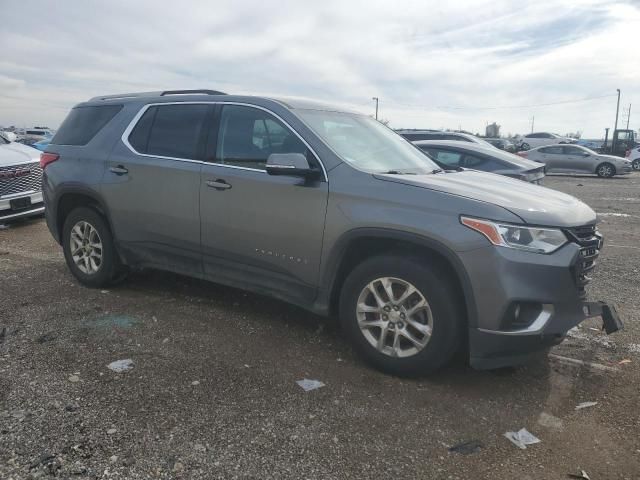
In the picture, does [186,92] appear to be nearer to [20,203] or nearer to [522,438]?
[522,438]

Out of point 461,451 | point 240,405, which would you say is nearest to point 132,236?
point 240,405

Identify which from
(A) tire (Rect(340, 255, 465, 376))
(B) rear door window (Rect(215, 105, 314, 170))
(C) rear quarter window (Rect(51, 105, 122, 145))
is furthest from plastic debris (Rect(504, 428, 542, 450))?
(C) rear quarter window (Rect(51, 105, 122, 145))

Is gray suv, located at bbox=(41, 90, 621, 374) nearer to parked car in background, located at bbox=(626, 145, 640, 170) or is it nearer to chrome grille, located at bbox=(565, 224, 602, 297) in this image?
chrome grille, located at bbox=(565, 224, 602, 297)

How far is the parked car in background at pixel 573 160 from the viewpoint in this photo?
923 inches

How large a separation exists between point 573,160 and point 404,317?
23.4 metres

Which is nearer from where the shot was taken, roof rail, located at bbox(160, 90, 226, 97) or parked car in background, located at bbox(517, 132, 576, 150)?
roof rail, located at bbox(160, 90, 226, 97)

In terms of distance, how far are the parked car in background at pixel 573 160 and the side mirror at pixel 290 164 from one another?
21944 mm

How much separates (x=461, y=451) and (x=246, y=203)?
7.51 ft

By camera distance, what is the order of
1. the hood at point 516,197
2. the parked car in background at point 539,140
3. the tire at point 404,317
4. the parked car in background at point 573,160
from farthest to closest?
the parked car in background at point 539,140
the parked car in background at point 573,160
the tire at point 404,317
the hood at point 516,197

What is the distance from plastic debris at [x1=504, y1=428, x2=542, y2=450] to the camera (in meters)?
2.91

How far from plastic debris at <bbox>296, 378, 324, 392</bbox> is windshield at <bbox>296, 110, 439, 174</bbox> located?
148 centimetres

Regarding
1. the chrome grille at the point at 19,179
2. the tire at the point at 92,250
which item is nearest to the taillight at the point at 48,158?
the tire at the point at 92,250

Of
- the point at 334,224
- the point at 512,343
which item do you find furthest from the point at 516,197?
the point at 334,224

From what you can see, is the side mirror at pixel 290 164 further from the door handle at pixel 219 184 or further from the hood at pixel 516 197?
the door handle at pixel 219 184
